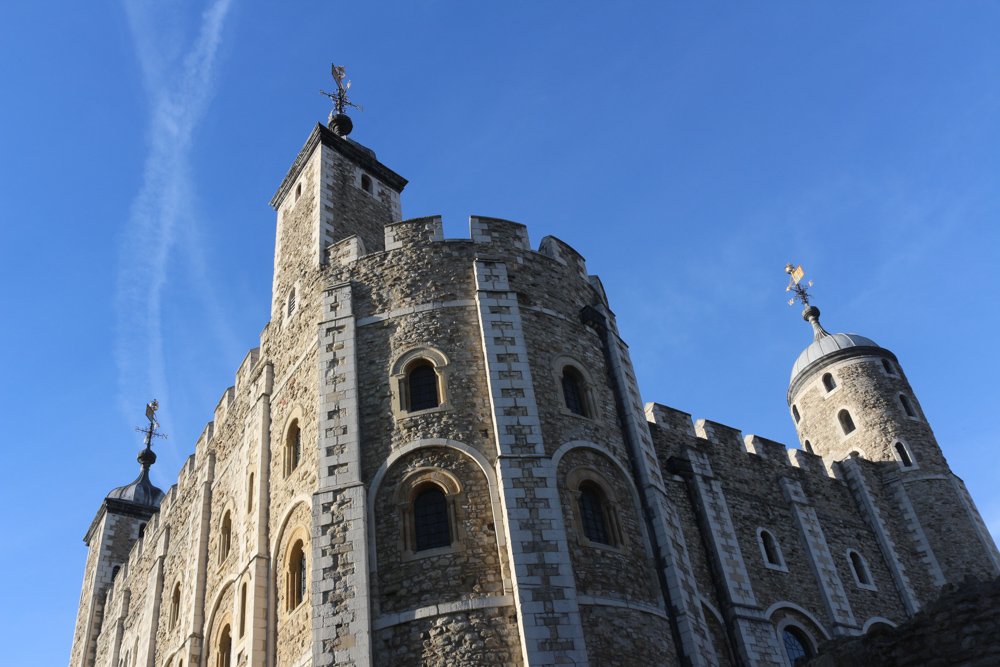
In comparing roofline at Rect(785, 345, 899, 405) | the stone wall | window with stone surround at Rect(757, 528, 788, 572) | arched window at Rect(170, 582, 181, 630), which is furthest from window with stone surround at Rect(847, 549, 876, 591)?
arched window at Rect(170, 582, 181, 630)

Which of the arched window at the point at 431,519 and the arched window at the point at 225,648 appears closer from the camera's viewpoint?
the arched window at the point at 431,519

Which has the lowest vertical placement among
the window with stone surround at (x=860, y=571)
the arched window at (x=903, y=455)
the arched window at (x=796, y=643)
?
the arched window at (x=796, y=643)

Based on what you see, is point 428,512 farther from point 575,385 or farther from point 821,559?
point 821,559

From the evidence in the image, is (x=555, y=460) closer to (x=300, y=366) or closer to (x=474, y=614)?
(x=474, y=614)

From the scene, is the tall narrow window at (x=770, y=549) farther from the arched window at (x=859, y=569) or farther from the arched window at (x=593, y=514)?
the arched window at (x=593, y=514)

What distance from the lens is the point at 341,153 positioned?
22500mm

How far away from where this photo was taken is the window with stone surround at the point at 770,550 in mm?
20875

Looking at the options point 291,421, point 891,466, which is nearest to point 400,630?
point 291,421

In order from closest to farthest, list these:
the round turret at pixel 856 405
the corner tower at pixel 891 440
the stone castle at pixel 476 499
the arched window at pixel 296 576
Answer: the stone castle at pixel 476 499 → the arched window at pixel 296 576 → the corner tower at pixel 891 440 → the round turret at pixel 856 405

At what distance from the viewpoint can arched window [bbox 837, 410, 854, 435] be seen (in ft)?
94.4

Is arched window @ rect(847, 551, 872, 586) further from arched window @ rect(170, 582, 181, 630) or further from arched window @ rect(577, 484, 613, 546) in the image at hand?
arched window @ rect(170, 582, 181, 630)

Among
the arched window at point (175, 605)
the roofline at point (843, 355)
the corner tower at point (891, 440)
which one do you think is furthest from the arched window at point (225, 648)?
the roofline at point (843, 355)

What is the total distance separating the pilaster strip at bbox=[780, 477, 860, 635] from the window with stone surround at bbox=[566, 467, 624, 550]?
341 inches

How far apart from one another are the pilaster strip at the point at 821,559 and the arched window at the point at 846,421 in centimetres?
618
